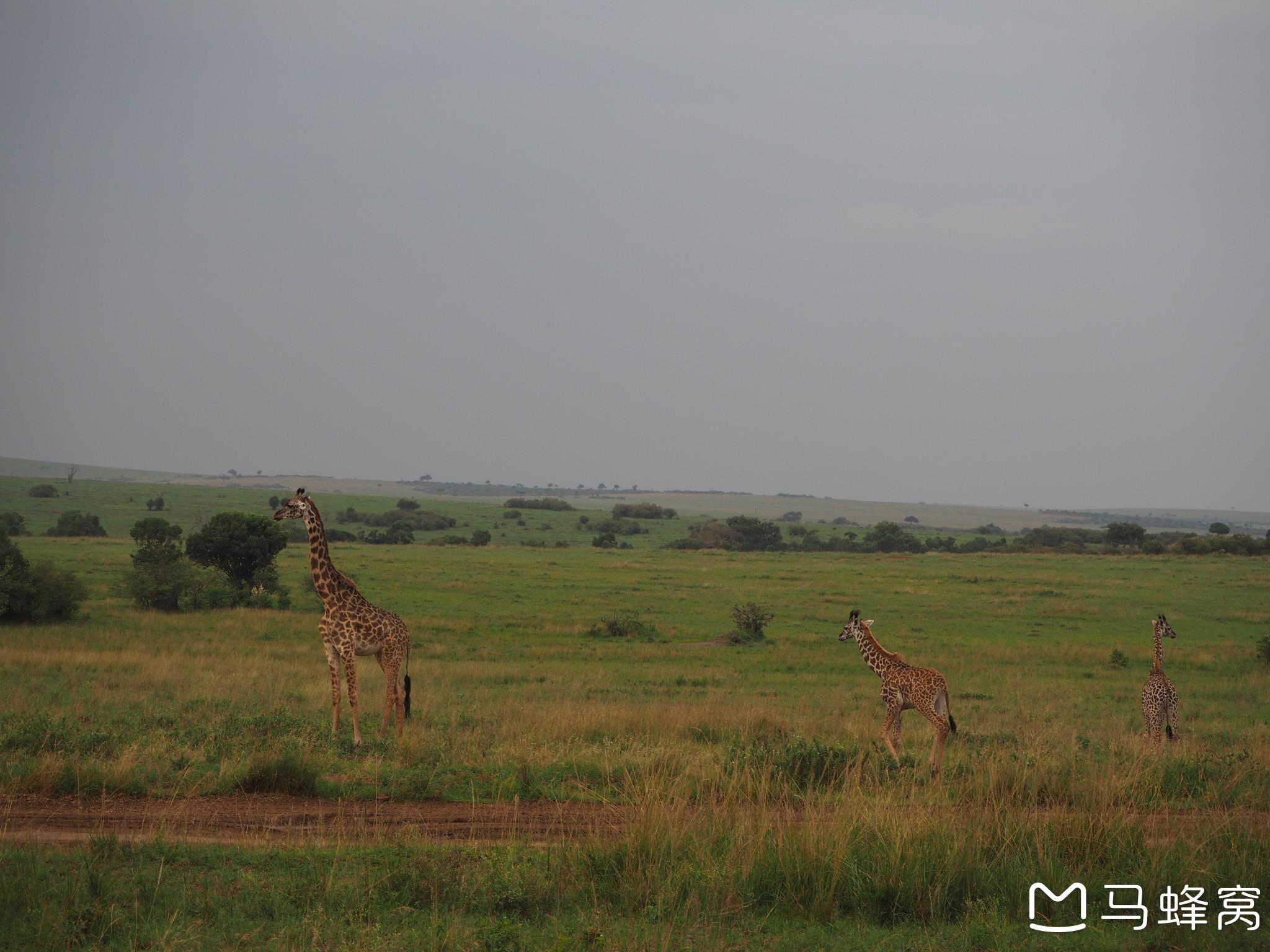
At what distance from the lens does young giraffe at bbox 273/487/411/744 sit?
12562mm

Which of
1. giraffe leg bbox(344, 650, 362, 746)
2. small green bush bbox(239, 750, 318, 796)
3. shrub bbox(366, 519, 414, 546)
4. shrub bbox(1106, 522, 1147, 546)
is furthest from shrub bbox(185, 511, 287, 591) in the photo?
shrub bbox(1106, 522, 1147, 546)

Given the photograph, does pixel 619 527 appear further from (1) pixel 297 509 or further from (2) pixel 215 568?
(1) pixel 297 509

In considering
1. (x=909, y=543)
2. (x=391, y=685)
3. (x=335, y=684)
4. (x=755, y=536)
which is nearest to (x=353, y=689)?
(x=335, y=684)

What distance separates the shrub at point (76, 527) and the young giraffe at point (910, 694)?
66.0m

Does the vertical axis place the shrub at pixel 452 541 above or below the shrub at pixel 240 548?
below

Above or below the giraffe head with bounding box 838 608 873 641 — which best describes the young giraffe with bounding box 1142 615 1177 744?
below

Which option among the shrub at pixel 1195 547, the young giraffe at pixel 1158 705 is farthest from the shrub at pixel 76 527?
the shrub at pixel 1195 547

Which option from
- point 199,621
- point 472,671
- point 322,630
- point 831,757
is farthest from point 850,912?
point 199,621

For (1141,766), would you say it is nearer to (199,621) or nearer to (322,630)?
(322,630)

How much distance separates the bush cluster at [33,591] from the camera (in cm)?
Result: 2627

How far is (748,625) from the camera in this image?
97.1 feet

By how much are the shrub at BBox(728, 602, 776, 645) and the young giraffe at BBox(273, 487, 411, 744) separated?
1677 centimetres

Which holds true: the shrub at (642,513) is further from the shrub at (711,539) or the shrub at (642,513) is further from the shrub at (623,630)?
the shrub at (623,630)

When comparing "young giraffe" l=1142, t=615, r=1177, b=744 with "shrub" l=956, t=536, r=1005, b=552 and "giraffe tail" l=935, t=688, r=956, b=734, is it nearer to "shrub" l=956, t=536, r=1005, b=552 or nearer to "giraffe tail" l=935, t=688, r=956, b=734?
"giraffe tail" l=935, t=688, r=956, b=734
